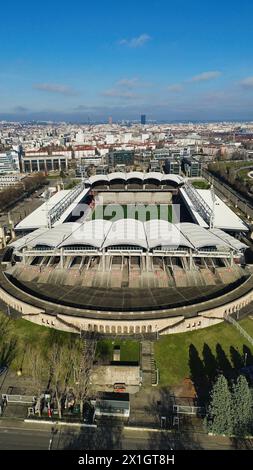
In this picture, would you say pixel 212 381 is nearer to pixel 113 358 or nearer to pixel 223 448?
pixel 223 448

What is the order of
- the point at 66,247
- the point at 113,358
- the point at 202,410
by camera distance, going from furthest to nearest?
1. the point at 66,247
2. the point at 113,358
3. the point at 202,410

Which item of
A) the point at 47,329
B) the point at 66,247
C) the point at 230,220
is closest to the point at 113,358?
the point at 47,329

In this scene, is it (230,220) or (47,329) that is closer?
(47,329)

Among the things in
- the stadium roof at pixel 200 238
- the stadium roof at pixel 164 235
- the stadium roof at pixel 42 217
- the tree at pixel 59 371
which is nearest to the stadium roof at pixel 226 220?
the stadium roof at pixel 200 238

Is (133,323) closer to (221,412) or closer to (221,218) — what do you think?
(221,412)

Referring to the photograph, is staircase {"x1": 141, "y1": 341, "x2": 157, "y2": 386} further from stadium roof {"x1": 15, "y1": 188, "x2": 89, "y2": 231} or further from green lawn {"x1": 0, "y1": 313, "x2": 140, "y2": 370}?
stadium roof {"x1": 15, "y1": 188, "x2": 89, "y2": 231}

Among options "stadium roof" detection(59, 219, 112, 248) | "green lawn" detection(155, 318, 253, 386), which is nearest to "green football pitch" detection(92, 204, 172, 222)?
"stadium roof" detection(59, 219, 112, 248)

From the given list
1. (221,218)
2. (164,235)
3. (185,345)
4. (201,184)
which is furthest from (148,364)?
(201,184)
